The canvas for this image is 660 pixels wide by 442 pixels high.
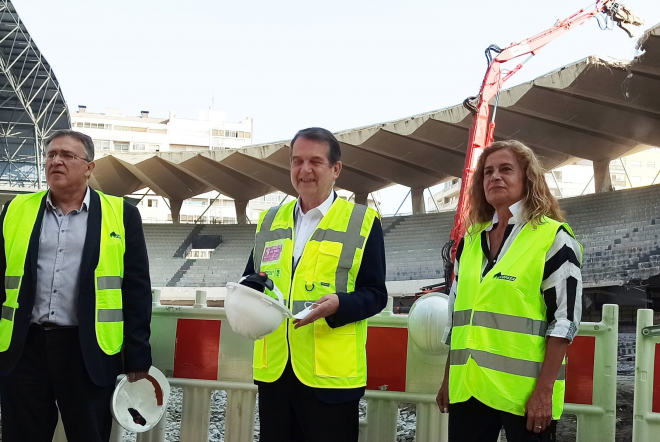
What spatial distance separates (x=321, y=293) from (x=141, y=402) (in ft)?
3.83

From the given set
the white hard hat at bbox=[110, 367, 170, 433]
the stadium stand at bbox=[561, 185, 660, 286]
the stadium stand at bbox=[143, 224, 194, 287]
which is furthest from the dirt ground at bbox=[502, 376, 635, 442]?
the stadium stand at bbox=[143, 224, 194, 287]

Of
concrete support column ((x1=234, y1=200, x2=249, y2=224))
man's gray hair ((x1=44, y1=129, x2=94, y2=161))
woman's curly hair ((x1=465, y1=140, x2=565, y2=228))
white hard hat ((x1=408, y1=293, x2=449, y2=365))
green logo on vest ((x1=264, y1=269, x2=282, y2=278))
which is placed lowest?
white hard hat ((x1=408, y1=293, x2=449, y2=365))

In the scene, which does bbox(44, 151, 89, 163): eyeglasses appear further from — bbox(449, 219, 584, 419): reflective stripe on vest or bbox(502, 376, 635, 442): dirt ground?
bbox(502, 376, 635, 442): dirt ground

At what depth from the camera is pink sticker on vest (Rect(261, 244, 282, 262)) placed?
2.53 meters

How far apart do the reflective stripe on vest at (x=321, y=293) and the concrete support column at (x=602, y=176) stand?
78.3 feet

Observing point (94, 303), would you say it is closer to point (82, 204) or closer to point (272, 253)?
point (82, 204)

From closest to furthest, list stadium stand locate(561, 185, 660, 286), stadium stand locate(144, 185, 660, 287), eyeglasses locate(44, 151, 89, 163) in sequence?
1. eyeglasses locate(44, 151, 89, 163)
2. stadium stand locate(561, 185, 660, 286)
3. stadium stand locate(144, 185, 660, 287)

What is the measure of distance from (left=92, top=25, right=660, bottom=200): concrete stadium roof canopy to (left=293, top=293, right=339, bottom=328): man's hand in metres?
17.3

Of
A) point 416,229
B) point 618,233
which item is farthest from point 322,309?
point 416,229

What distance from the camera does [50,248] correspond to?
2.72 meters

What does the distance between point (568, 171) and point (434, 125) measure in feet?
116

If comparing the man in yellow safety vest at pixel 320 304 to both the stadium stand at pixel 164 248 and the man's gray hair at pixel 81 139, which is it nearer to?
the man's gray hair at pixel 81 139

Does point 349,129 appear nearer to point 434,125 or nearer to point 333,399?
point 434,125

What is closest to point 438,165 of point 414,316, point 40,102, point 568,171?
point 40,102
